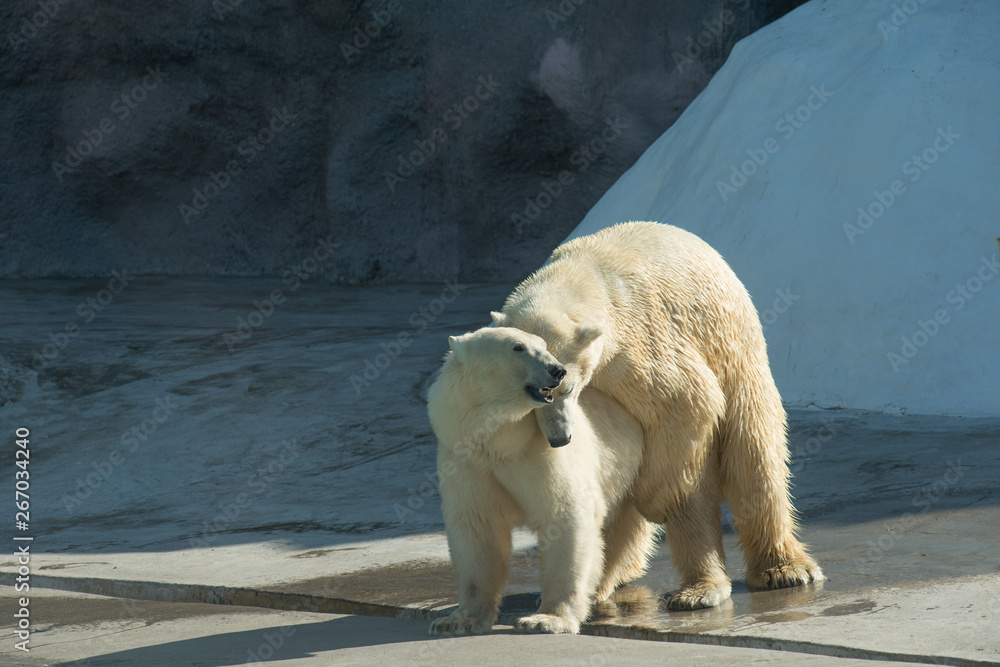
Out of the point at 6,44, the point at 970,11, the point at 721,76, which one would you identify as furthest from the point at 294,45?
the point at 970,11

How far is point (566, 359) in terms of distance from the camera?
3.94m

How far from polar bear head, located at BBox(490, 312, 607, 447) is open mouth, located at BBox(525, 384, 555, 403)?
0.07m

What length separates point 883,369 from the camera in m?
8.33

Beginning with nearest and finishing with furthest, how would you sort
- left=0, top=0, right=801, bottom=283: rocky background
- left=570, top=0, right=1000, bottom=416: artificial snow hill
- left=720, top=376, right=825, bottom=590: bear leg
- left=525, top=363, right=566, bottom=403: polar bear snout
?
1. left=525, top=363, right=566, bottom=403: polar bear snout
2. left=720, top=376, right=825, bottom=590: bear leg
3. left=570, top=0, right=1000, bottom=416: artificial snow hill
4. left=0, top=0, right=801, bottom=283: rocky background

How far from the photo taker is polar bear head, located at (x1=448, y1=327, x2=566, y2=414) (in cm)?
373

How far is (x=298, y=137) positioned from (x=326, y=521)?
11.6 metres

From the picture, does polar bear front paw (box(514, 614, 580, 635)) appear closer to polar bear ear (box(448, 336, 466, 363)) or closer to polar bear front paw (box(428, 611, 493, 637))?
polar bear front paw (box(428, 611, 493, 637))

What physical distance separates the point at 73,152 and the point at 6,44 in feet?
5.77

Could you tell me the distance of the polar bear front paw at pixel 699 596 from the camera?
4.23 metres

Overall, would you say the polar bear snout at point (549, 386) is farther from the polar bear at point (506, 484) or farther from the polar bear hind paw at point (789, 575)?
the polar bear hind paw at point (789, 575)

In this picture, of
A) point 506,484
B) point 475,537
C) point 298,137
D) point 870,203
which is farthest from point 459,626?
point 298,137

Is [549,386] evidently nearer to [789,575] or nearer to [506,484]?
[506,484]

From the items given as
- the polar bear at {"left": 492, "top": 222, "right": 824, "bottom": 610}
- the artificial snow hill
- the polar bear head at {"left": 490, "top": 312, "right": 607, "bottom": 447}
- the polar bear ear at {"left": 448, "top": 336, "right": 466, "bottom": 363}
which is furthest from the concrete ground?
the polar bear ear at {"left": 448, "top": 336, "right": 466, "bottom": 363}

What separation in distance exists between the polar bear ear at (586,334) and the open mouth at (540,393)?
0.27 metres
